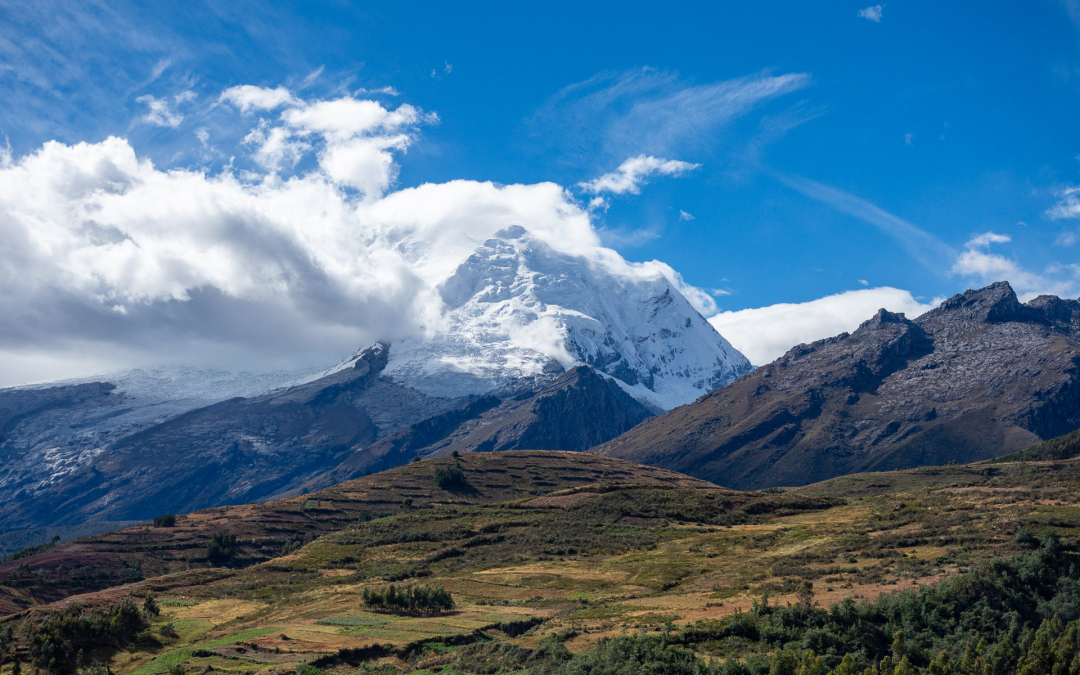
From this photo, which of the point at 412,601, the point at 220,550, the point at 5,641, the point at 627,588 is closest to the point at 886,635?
the point at 627,588

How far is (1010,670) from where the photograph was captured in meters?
41.7

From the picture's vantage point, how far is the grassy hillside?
5122 cm

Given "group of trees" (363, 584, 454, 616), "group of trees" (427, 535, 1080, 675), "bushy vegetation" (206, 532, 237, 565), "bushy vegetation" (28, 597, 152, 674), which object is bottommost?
"group of trees" (427, 535, 1080, 675)

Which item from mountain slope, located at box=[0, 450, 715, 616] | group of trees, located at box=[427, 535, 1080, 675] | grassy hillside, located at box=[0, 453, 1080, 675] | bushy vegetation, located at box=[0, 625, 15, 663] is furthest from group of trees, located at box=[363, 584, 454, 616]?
mountain slope, located at box=[0, 450, 715, 616]

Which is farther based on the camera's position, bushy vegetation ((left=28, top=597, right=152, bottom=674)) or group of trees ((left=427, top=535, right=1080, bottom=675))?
bushy vegetation ((left=28, top=597, right=152, bottom=674))

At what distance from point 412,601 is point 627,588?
20.6 metres

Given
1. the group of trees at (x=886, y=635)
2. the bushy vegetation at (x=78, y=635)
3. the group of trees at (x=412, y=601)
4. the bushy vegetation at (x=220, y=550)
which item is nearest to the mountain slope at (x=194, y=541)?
the bushy vegetation at (x=220, y=550)

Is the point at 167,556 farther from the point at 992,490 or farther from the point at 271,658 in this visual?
the point at 992,490

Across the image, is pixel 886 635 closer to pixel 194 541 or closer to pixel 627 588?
pixel 627 588

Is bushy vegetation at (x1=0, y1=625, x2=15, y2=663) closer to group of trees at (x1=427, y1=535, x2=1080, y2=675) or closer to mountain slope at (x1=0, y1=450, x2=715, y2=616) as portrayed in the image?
group of trees at (x1=427, y1=535, x2=1080, y2=675)

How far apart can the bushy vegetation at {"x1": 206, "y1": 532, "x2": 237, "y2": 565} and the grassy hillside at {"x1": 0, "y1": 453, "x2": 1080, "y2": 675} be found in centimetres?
193

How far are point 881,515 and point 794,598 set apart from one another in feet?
133

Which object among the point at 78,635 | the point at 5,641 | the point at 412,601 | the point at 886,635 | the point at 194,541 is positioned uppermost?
the point at 194,541

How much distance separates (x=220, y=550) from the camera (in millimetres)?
143875
